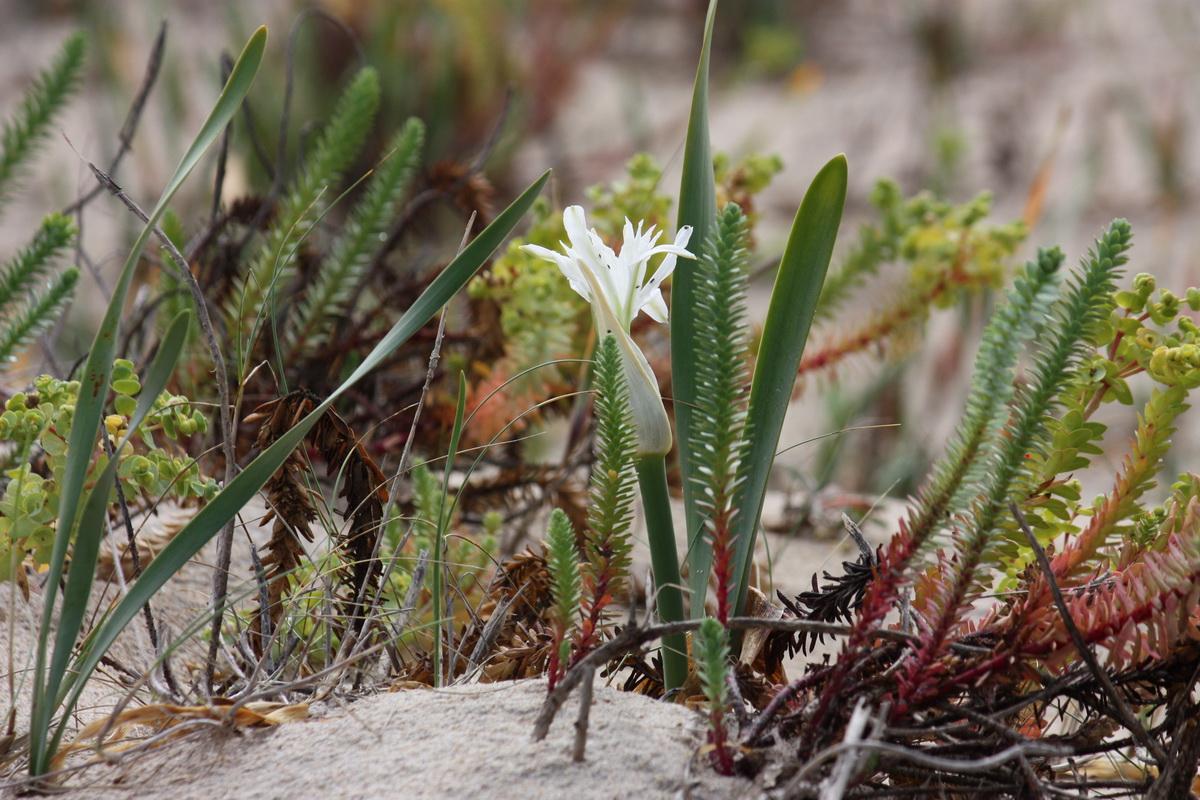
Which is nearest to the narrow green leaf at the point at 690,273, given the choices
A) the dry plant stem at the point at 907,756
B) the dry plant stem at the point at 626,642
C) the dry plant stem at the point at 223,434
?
the dry plant stem at the point at 626,642

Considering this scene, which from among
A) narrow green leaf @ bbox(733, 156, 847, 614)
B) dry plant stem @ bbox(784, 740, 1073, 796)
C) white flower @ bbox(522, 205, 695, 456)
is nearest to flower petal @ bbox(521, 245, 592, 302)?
white flower @ bbox(522, 205, 695, 456)

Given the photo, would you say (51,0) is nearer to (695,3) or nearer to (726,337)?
(695,3)

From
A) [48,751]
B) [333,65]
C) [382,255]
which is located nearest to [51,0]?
[333,65]

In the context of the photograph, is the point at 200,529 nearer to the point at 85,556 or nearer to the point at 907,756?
the point at 85,556

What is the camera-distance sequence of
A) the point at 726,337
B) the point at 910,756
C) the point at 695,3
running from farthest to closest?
the point at 695,3 < the point at 726,337 < the point at 910,756

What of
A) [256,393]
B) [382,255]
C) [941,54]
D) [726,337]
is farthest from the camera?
[941,54]

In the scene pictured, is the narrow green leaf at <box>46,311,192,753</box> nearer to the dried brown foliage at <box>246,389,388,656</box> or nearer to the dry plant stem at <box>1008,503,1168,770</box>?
the dried brown foliage at <box>246,389,388,656</box>
